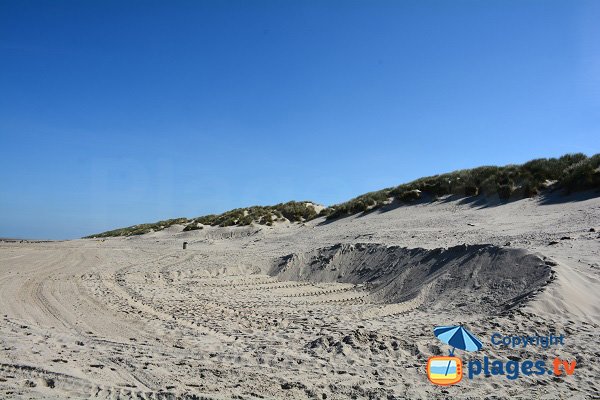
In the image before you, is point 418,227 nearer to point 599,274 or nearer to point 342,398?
point 599,274

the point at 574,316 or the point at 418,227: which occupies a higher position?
the point at 418,227

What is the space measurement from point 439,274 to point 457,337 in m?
3.67

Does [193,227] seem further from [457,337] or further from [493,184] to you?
[457,337]

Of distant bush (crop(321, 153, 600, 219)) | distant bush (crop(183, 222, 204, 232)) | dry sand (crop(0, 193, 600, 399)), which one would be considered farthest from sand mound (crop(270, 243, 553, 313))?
distant bush (crop(183, 222, 204, 232))

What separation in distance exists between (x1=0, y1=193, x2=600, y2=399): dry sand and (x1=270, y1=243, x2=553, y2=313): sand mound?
4 centimetres

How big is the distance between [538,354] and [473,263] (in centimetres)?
400

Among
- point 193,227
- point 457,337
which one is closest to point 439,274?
point 457,337

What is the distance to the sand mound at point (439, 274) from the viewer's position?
310 inches

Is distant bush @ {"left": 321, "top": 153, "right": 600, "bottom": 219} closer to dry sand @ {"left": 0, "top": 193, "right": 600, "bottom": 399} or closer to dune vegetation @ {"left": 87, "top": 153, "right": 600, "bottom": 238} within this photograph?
dune vegetation @ {"left": 87, "top": 153, "right": 600, "bottom": 238}

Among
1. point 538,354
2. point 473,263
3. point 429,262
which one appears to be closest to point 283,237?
point 429,262

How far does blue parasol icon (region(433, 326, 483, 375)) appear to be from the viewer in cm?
579

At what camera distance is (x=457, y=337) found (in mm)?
6133

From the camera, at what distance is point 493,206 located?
1817 cm

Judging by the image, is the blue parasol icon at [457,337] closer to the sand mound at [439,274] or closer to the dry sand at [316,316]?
the dry sand at [316,316]
